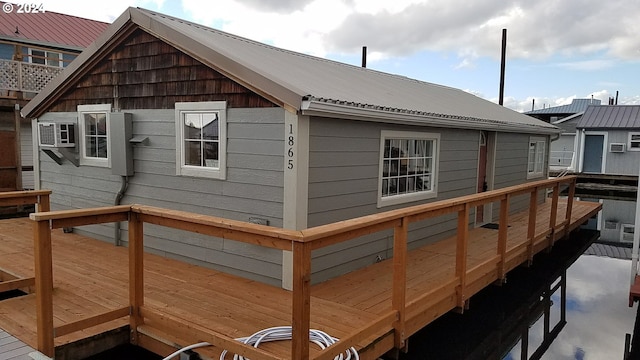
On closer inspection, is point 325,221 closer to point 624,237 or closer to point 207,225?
point 207,225

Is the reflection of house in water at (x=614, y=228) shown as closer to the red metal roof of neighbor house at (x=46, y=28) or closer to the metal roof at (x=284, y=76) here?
the metal roof at (x=284, y=76)

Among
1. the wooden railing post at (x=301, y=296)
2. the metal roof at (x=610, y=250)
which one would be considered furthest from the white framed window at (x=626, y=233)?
the wooden railing post at (x=301, y=296)

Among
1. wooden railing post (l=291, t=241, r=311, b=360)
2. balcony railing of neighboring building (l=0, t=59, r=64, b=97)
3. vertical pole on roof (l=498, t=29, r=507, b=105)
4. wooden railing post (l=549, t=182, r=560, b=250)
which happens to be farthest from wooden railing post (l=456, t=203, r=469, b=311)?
vertical pole on roof (l=498, t=29, r=507, b=105)

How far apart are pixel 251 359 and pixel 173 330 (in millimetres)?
858

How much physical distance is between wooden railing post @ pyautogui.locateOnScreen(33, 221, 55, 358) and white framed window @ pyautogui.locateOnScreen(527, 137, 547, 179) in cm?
1037

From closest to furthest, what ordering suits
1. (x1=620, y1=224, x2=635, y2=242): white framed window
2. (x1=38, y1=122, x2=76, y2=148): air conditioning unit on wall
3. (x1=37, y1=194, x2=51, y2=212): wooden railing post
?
1. (x1=37, y1=194, x2=51, y2=212): wooden railing post
2. (x1=38, y1=122, x2=76, y2=148): air conditioning unit on wall
3. (x1=620, y1=224, x2=635, y2=242): white framed window

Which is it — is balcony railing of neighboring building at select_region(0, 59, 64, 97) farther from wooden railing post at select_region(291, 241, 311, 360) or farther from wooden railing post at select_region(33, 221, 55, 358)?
wooden railing post at select_region(291, 241, 311, 360)

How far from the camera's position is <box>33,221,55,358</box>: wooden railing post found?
9.90 feet

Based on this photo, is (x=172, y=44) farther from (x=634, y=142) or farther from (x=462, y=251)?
(x=634, y=142)

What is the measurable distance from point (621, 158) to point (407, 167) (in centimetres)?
1813

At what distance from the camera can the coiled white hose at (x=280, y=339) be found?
3068 mm

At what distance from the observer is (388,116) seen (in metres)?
5.37

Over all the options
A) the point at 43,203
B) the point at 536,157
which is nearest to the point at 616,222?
the point at 536,157

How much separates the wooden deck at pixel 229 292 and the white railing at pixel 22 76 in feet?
22.3
